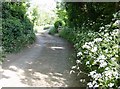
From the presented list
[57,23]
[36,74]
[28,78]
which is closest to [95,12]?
[36,74]

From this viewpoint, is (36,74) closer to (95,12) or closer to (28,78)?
(28,78)

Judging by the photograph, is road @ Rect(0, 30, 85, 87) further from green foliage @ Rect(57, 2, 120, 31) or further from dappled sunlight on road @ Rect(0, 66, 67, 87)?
green foliage @ Rect(57, 2, 120, 31)

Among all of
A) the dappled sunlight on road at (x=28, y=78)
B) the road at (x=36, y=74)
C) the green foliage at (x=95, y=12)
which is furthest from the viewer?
the green foliage at (x=95, y=12)

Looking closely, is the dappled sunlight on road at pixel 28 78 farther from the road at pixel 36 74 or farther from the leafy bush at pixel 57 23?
A: the leafy bush at pixel 57 23

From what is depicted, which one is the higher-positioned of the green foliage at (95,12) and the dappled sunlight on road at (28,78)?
the green foliage at (95,12)

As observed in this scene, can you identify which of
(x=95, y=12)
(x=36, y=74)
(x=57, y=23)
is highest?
(x=95, y=12)

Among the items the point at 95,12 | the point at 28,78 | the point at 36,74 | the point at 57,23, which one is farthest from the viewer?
the point at 57,23

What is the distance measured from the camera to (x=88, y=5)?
620 inches

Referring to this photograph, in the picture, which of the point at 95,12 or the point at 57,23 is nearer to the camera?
the point at 95,12

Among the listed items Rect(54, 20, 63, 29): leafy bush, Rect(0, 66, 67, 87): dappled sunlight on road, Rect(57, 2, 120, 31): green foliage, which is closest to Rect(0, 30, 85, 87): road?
Rect(0, 66, 67, 87): dappled sunlight on road

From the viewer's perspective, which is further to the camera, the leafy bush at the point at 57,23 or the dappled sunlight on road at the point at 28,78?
the leafy bush at the point at 57,23

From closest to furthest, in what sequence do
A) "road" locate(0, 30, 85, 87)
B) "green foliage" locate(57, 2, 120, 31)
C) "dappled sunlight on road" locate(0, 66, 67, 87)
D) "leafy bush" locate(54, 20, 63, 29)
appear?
"dappled sunlight on road" locate(0, 66, 67, 87), "road" locate(0, 30, 85, 87), "green foliage" locate(57, 2, 120, 31), "leafy bush" locate(54, 20, 63, 29)

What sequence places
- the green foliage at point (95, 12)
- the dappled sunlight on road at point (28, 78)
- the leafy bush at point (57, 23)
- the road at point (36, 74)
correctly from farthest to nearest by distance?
the leafy bush at point (57, 23) → the green foliage at point (95, 12) → the road at point (36, 74) → the dappled sunlight on road at point (28, 78)

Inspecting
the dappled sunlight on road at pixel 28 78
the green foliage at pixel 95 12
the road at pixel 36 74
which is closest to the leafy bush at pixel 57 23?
the green foliage at pixel 95 12
